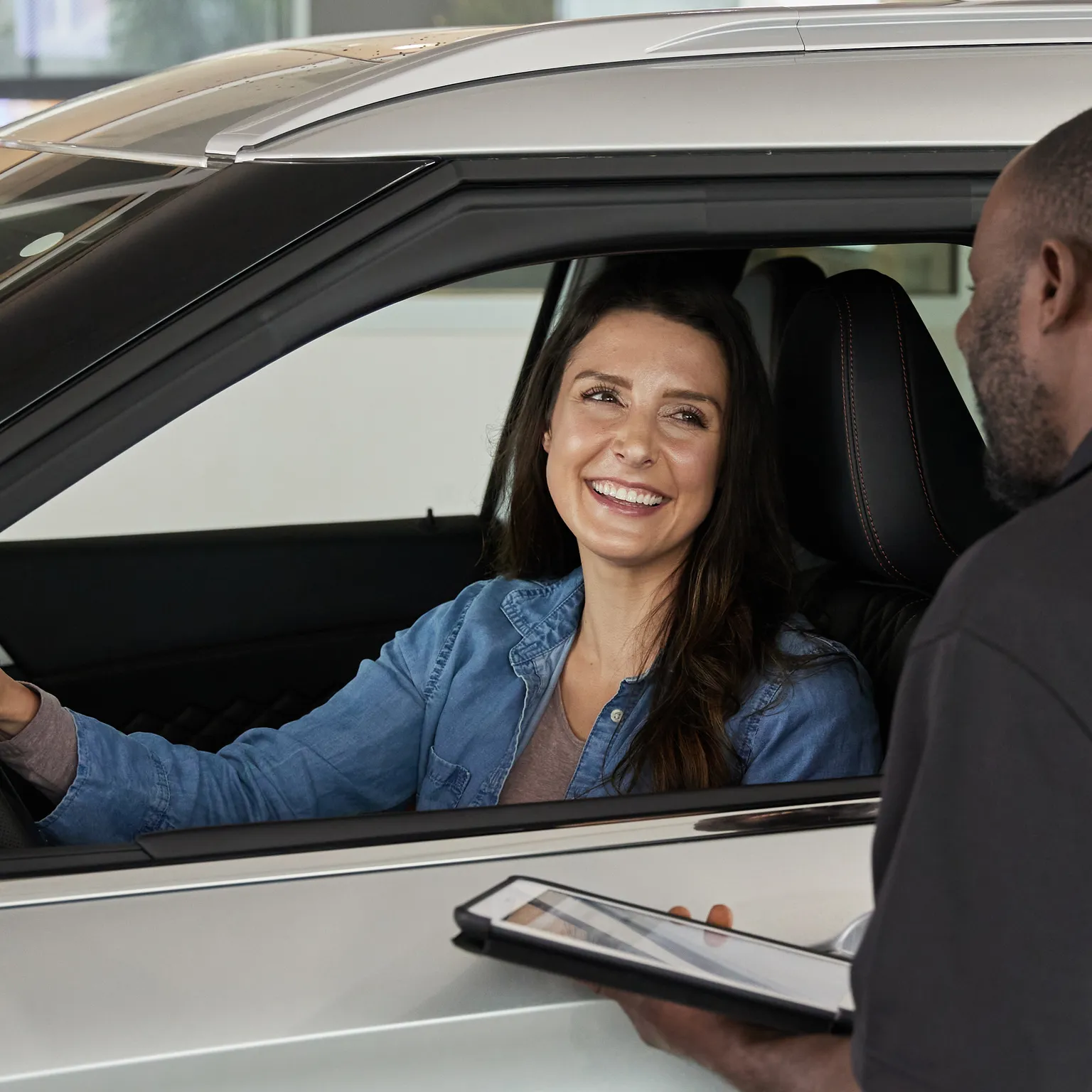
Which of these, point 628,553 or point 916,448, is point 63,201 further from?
point 916,448

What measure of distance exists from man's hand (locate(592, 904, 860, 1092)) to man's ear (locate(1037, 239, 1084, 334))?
0.52 m

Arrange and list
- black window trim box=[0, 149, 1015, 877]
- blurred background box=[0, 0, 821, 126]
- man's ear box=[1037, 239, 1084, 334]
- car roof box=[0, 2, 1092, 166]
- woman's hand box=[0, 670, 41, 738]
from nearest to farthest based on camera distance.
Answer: man's ear box=[1037, 239, 1084, 334] < black window trim box=[0, 149, 1015, 877] < car roof box=[0, 2, 1092, 166] < woman's hand box=[0, 670, 41, 738] < blurred background box=[0, 0, 821, 126]

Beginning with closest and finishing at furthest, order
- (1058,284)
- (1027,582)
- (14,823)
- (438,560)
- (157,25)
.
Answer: (1027,582) < (1058,284) < (14,823) < (438,560) < (157,25)

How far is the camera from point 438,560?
2811 mm

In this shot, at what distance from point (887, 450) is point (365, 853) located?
0.83 meters

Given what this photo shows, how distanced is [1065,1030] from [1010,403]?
1.30ft

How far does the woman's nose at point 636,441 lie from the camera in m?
1.70

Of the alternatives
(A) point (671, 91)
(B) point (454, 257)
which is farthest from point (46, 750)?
(A) point (671, 91)

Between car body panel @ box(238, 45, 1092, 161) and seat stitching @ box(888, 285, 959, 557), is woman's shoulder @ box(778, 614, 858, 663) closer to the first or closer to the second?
seat stitching @ box(888, 285, 959, 557)

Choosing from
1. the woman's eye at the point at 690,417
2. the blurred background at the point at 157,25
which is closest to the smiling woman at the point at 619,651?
the woman's eye at the point at 690,417

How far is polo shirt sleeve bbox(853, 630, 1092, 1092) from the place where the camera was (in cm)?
75

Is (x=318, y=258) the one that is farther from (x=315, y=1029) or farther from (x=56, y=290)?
(x=315, y=1029)

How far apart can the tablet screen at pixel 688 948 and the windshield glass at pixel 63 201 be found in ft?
2.30

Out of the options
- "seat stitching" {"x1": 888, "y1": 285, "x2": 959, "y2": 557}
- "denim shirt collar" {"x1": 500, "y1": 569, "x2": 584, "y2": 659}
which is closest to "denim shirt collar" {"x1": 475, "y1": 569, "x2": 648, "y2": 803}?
"denim shirt collar" {"x1": 500, "y1": 569, "x2": 584, "y2": 659}
